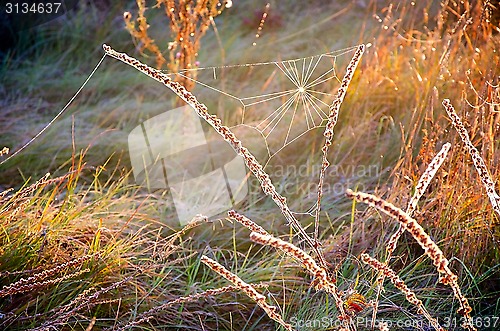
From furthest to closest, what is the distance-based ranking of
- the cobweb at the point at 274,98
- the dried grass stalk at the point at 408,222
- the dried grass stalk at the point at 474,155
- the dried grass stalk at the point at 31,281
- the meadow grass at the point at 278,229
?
the cobweb at the point at 274,98
the meadow grass at the point at 278,229
the dried grass stalk at the point at 31,281
the dried grass stalk at the point at 474,155
the dried grass stalk at the point at 408,222

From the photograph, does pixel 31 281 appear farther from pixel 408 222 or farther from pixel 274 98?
pixel 274 98

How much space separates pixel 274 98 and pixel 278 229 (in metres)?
1.11

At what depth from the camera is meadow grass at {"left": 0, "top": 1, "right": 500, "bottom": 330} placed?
5.41 feet

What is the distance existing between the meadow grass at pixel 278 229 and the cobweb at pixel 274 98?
14 centimetres

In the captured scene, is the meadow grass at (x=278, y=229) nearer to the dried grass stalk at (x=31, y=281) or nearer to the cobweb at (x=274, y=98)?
the dried grass stalk at (x=31, y=281)

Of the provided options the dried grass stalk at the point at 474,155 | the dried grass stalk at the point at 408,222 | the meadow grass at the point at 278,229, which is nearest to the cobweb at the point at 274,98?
the meadow grass at the point at 278,229

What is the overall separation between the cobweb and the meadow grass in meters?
0.14

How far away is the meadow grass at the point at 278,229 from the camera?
165cm

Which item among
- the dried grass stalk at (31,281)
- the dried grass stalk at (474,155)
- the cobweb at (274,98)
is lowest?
the cobweb at (274,98)

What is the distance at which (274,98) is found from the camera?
3430 millimetres

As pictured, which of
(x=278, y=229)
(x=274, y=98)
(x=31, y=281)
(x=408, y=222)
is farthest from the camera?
(x=274, y=98)

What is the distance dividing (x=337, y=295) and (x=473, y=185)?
116 centimetres

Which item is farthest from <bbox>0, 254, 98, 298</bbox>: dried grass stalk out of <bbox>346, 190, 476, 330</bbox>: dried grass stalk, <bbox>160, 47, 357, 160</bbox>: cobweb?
<bbox>160, 47, 357, 160</bbox>: cobweb

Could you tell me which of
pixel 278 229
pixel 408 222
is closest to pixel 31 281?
pixel 408 222
